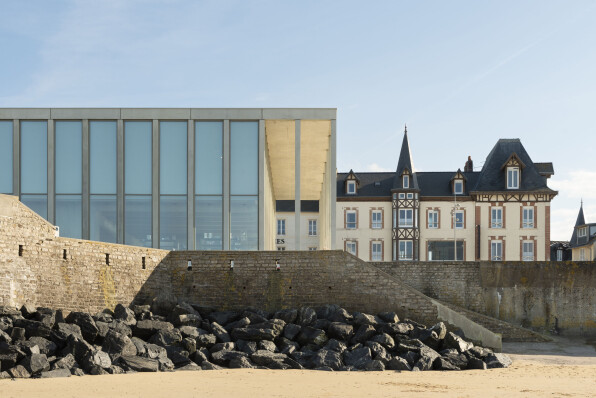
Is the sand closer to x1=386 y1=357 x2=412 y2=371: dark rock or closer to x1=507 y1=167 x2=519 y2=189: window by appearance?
x1=386 y1=357 x2=412 y2=371: dark rock

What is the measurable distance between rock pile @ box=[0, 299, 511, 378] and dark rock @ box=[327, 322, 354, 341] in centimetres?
3

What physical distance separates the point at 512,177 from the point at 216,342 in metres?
29.7

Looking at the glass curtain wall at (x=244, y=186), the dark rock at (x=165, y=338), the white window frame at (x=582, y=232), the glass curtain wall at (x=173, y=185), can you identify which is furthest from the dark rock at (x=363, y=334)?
the white window frame at (x=582, y=232)

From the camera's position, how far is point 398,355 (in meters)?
18.3

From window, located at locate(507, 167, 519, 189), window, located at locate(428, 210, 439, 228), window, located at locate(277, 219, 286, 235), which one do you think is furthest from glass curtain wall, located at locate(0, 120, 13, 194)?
window, located at locate(507, 167, 519, 189)

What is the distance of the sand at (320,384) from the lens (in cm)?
1333

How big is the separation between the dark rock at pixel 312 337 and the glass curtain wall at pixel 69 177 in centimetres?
970

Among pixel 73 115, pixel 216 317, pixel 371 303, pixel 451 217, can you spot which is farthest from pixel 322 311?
pixel 451 217

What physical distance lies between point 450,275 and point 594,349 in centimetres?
500

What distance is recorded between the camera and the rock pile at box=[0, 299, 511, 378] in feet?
49.5

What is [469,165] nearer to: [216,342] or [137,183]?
[137,183]

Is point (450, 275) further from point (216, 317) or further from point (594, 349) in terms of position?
point (216, 317)

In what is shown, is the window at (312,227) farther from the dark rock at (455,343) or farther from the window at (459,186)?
the dark rock at (455,343)

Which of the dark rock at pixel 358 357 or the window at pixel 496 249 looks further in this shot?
the window at pixel 496 249
